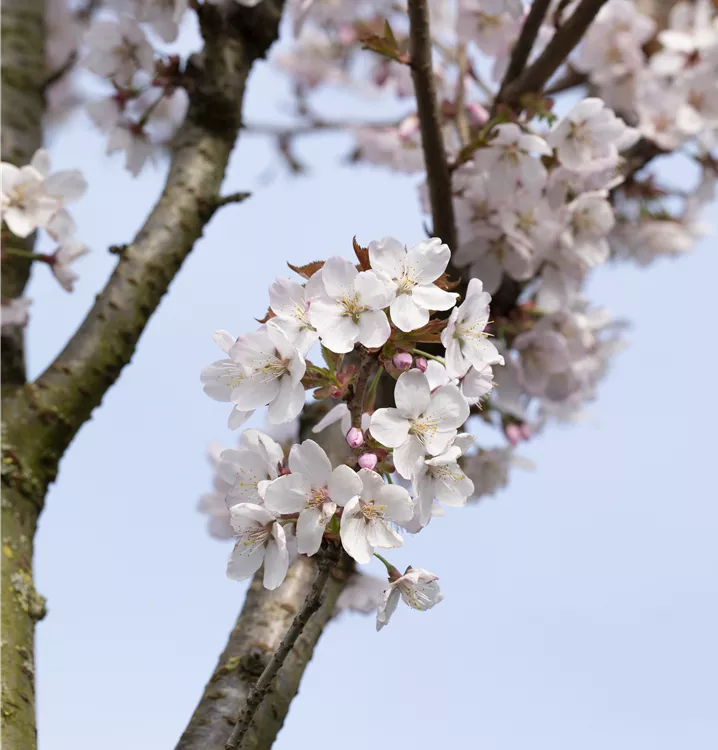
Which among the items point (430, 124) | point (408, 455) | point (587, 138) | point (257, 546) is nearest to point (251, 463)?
point (257, 546)

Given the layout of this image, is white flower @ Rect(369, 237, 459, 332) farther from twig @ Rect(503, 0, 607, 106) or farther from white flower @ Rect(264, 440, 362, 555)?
twig @ Rect(503, 0, 607, 106)

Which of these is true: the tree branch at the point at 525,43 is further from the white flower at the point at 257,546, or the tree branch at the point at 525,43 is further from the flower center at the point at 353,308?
the white flower at the point at 257,546

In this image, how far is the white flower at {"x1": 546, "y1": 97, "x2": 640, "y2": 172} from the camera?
5.86ft

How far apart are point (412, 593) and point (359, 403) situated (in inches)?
9.3

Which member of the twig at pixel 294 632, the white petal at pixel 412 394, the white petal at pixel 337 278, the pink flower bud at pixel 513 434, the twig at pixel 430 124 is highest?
the pink flower bud at pixel 513 434

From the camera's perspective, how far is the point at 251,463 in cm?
105

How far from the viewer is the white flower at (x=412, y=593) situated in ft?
3.27

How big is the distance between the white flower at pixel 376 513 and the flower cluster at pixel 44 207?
3.65 ft

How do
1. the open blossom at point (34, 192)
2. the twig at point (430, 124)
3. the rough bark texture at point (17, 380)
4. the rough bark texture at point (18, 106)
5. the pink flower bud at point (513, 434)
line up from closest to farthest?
the rough bark texture at point (17, 380) < the twig at point (430, 124) < the open blossom at point (34, 192) < the rough bark texture at point (18, 106) < the pink flower bud at point (513, 434)

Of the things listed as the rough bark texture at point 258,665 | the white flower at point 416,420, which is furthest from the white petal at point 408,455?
the rough bark texture at point 258,665

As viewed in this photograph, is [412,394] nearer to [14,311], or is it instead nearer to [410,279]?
[410,279]

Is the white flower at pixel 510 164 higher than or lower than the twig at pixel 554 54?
lower

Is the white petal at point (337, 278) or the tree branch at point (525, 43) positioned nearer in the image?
the white petal at point (337, 278)

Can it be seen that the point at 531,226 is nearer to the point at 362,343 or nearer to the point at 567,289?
the point at 567,289
